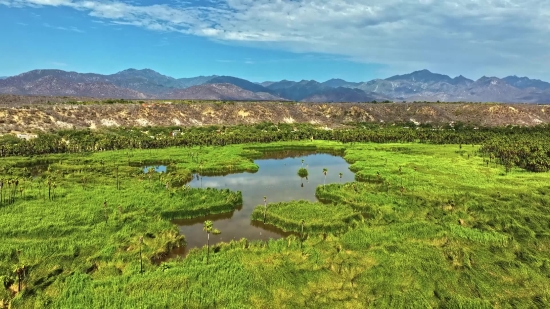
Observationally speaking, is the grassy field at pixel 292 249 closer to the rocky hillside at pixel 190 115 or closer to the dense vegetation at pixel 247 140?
the dense vegetation at pixel 247 140

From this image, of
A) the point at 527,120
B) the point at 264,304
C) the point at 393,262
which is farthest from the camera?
the point at 527,120

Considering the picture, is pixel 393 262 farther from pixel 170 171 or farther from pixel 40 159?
pixel 40 159

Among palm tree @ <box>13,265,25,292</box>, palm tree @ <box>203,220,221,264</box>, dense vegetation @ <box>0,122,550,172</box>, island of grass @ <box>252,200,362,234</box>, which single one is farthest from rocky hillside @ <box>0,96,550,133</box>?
island of grass @ <box>252,200,362,234</box>

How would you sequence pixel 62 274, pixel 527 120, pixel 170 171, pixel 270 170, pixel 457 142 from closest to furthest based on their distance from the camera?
pixel 62 274 < pixel 170 171 < pixel 270 170 < pixel 457 142 < pixel 527 120

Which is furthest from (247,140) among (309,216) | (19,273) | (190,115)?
(19,273)

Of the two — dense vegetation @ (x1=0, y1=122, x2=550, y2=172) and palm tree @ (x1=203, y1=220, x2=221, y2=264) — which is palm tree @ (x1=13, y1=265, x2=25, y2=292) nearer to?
palm tree @ (x1=203, y1=220, x2=221, y2=264)

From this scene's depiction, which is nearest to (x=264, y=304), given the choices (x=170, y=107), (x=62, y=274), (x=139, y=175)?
(x=62, y=274)

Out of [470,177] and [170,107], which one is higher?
[170,107]
